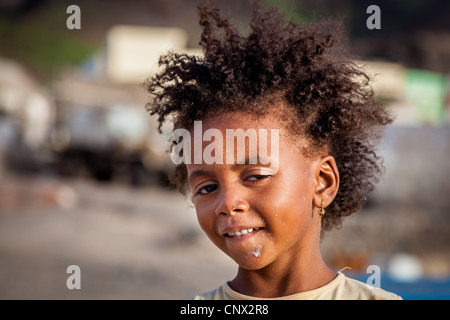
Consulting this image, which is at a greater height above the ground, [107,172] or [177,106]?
[107,172]

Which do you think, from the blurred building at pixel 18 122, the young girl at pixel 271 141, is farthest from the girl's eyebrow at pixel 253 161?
the blurred building at pixel 18 122

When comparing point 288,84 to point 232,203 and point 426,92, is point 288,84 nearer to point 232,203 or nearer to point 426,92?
point 232,203

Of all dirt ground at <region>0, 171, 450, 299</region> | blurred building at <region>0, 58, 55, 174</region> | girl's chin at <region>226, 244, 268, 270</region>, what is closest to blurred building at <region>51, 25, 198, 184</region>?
blurred building at <region>0, 58, 55, 174</region>

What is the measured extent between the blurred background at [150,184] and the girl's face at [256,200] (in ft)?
1.79

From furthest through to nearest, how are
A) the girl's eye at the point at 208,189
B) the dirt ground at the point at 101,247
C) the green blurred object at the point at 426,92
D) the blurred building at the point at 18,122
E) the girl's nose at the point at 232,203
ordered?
the green blurred object at the point at 426,92, the blurred building at the point at 18,122, the dirt ground at the point at 101,247, the girl's eye at the point at 208,189, the girl's nose at the point at 232,203

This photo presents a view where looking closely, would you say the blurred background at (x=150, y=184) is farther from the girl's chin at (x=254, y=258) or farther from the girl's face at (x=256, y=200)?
the girl's chin at (x=254, y=258)

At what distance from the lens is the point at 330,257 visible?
9805 mm

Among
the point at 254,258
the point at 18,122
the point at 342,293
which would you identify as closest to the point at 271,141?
the point at 254,258

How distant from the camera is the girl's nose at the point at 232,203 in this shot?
163 cm

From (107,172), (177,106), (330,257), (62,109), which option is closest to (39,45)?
(62,109)
